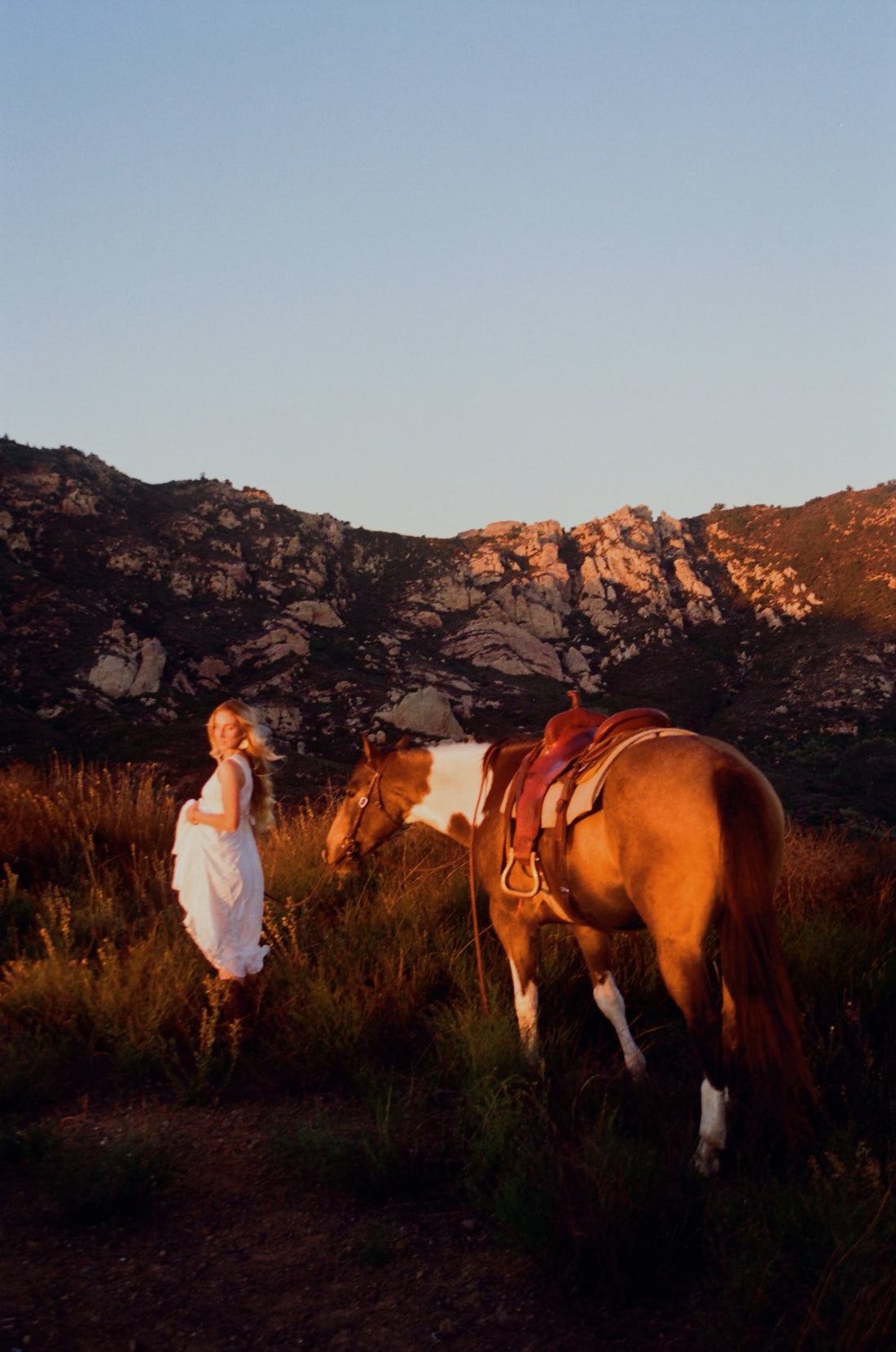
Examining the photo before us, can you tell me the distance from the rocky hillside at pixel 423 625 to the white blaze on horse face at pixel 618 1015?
53.5 ft

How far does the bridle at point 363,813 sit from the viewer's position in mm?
5770

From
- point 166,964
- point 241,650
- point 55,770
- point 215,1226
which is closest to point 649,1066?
point 215,1226

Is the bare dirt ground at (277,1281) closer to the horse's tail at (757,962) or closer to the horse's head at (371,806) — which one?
the horse's tail at (757,962)

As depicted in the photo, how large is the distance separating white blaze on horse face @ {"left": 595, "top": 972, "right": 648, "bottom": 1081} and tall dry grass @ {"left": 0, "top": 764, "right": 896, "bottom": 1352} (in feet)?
0.38

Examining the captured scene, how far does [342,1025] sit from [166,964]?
1.23m

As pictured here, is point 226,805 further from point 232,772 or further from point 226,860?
point 226,860

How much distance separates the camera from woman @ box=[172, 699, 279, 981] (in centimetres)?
491

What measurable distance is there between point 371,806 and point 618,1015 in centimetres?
208

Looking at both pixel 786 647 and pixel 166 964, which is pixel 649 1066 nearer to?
pixel 166 964

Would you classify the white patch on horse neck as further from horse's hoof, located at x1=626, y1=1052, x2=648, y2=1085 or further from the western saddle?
horse's hoof, located at x1=626, y1=1052, x2=648, y2=1085

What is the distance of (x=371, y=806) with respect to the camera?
19.1 ft

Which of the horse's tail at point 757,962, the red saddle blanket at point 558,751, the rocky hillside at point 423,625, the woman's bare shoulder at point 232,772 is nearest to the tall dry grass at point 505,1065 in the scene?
the horse's tail at point 757,962

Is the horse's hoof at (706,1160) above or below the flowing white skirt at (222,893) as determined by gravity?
below

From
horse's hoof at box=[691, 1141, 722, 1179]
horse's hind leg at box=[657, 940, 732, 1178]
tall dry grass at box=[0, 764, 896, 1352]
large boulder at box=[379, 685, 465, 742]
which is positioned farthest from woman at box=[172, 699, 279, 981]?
large boulder at box=[379, 685, 465, 742]
